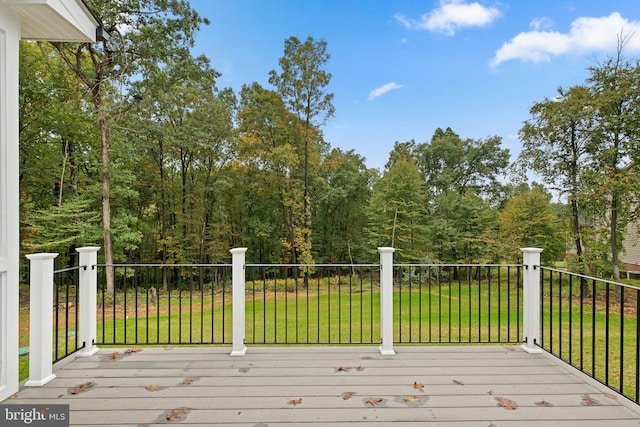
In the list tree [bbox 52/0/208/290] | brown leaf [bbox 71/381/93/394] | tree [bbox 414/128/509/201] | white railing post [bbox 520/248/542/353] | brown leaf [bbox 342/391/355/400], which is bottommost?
brown leaf [bbox 71/381/93/394]

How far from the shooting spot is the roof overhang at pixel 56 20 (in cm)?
243

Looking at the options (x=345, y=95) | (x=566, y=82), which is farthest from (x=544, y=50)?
(x=345, y=95)

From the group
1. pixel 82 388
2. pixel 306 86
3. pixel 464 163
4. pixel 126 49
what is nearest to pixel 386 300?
pixel 82 388

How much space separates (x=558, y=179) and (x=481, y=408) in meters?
11.6

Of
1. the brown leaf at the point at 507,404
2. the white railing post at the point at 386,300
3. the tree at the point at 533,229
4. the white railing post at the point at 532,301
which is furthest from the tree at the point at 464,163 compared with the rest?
the brown leaf at the point at 507,404

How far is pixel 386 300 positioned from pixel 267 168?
13380 millimetres

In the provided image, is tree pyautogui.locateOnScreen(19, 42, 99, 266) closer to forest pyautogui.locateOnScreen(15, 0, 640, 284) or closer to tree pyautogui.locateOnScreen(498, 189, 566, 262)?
forest pyautogui.locateOnScreen(15, 0, 640, 284)

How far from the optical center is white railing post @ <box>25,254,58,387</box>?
2561mm

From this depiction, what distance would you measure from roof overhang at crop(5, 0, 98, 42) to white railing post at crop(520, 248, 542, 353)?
4.35 meters

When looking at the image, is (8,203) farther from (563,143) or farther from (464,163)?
(464,163)

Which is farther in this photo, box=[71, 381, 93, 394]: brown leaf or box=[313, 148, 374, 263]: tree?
box=[313, 148, 374, 263]: tree

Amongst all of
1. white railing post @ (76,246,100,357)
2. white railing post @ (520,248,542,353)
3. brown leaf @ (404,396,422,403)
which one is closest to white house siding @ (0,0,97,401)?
white railing post @ (76,246,100,357)

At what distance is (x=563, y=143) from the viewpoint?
11070mm

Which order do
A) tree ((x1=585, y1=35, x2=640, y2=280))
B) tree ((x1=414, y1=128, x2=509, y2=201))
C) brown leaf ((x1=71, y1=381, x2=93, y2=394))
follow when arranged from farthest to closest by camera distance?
tree ((x1=414, y1=128, x2=509, y2=201)) < tree ((x1=585, y1=35, x2=640, y2=280)) < brown leaf ((x1=71, y1=381, x2=93, y2=394))
